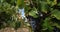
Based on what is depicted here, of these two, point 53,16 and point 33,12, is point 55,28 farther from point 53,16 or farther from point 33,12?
point 33,12

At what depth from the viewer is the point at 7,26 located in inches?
95.7

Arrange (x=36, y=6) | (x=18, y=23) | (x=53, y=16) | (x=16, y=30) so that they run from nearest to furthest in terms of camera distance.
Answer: (x=53, y=16) < (x=36, y=6) < (x=18, y=23) < (x=16, y=30)

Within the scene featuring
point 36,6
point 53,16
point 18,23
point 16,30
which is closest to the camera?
point 53,16

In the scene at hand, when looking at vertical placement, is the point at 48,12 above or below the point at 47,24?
above

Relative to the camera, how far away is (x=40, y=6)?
181cm

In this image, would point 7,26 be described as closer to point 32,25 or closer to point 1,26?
point 1,26

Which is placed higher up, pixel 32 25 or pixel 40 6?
pixel 40 6

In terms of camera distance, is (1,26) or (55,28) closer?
(55,28)

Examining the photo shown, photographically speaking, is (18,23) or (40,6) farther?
(18,23)

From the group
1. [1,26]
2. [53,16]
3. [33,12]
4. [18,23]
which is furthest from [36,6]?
[1,26]

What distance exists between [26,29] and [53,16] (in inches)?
23.3

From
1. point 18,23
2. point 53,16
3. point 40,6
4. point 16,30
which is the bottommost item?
point 16,30

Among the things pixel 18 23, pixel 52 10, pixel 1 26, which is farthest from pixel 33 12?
pixel 1 26

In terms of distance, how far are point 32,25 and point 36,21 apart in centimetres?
9
